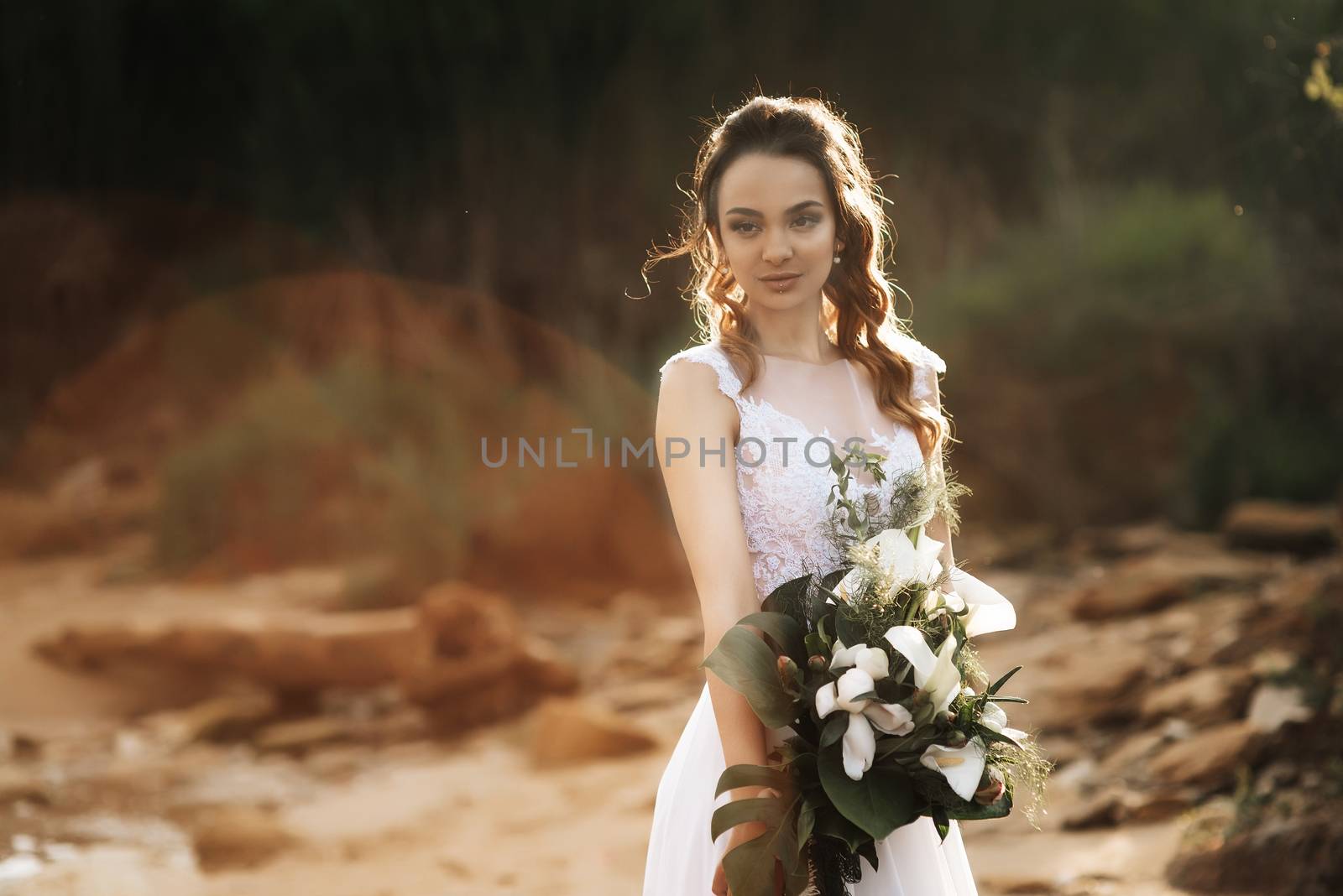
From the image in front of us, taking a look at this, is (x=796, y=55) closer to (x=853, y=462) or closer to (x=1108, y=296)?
(x=1108, y=296)

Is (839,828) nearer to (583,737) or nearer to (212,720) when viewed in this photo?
(583,737)

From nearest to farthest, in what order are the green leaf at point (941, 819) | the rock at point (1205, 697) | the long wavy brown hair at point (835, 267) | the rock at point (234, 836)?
the green leaf at point (941, 819) → the long wavy brown hair at point (835, 267) → the rock at point (234, 836) → the rock at point (1205, 697)

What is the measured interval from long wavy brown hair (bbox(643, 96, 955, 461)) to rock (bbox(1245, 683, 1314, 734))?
10.4 ft

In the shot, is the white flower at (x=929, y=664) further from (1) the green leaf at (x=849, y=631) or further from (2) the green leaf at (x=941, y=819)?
(2) the green leaf at (x=941, y=819)

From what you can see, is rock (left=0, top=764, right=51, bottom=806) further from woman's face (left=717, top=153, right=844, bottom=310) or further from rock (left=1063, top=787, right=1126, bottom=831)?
woman's face (left=717, top=153, right=844, bottom=310)

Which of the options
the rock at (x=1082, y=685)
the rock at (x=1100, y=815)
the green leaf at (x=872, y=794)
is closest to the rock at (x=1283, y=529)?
Answer: the rock at (x=1082, y=685)

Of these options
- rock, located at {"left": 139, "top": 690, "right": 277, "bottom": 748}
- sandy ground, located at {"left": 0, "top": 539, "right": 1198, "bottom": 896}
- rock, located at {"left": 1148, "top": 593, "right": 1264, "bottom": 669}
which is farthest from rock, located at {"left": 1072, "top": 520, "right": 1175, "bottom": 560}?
rock, located at {"left": 139, "top": 690, "right": 277, "bottom": 748}

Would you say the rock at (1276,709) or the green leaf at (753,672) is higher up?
the rock at (1276,709)

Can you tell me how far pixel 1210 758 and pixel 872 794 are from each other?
3.78 m

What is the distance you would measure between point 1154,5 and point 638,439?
5749mm

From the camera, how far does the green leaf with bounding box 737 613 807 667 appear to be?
6.08 feet

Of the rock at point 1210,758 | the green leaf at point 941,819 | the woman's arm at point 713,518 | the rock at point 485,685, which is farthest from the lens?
the rock at point 485,685

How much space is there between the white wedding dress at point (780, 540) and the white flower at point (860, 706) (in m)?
0.30

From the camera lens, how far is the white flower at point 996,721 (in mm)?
1854
